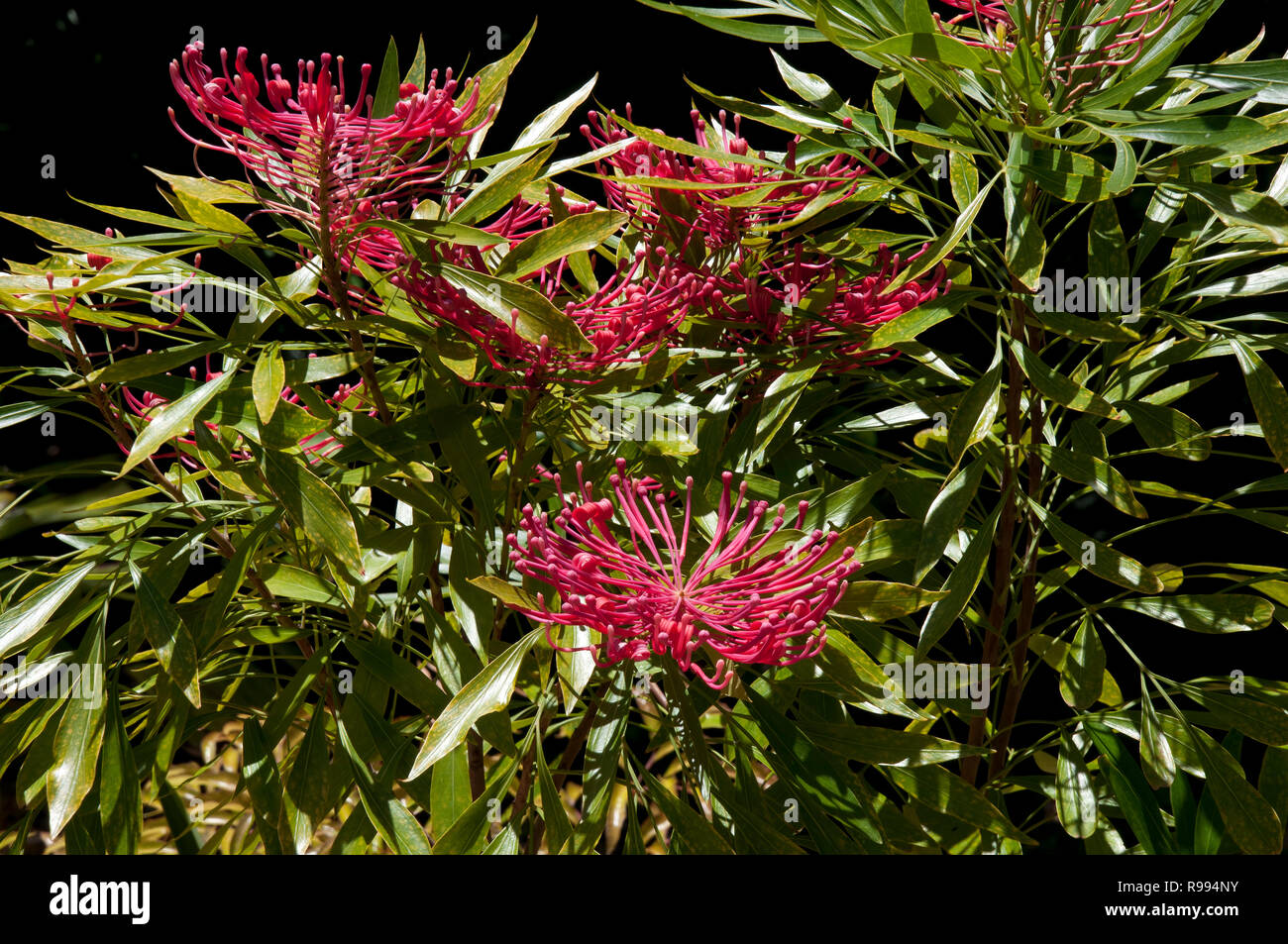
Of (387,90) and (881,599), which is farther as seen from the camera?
(387,90)

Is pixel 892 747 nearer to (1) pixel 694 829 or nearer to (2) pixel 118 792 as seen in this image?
(1) pixel 694 829

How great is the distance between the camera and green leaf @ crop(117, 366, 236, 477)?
950mm

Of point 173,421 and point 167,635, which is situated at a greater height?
point 173,421

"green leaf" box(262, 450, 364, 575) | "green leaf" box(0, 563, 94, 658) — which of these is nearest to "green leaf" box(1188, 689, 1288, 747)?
"green leaf" box(262, 450, 364, 575)

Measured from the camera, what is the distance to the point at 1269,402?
3.61 feet

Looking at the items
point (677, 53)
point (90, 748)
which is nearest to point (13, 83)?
point (677, 53)

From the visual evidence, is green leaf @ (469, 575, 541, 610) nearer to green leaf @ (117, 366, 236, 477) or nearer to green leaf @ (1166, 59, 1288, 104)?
green leaf @ (117, 366, 236, 477)

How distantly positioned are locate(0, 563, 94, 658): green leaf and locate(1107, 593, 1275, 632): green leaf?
40.6 inches

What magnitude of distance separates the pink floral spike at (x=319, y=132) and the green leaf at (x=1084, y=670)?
0.77 meters

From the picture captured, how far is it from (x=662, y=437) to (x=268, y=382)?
1.15ft

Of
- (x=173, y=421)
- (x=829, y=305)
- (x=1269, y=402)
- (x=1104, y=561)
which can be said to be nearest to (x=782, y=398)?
(x=829, y=305)

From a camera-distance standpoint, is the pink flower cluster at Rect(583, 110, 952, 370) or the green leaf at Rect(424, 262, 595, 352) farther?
the pink flower cluster at Rect(583, 110, 952, 370)

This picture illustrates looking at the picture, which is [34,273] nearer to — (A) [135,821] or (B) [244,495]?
(B) [244,495]

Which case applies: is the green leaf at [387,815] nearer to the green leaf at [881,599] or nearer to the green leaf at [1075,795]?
the green leaf at [881,599]
